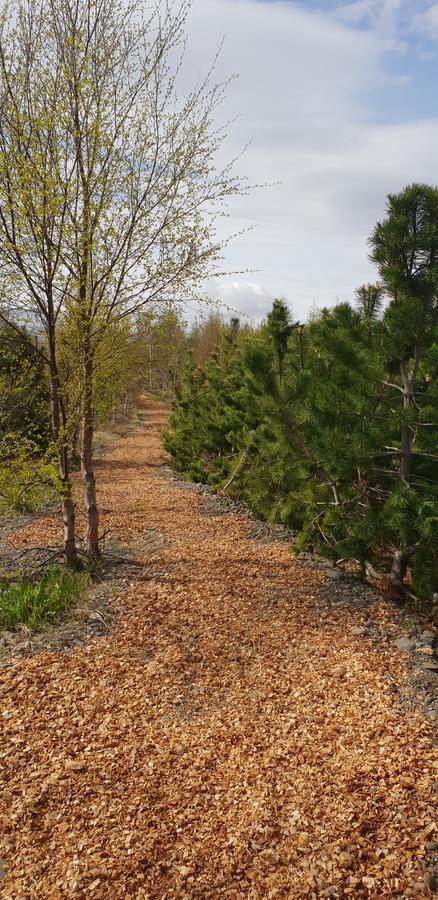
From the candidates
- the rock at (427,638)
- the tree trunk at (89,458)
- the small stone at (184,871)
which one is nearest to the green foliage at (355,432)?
the rock at (427,638)

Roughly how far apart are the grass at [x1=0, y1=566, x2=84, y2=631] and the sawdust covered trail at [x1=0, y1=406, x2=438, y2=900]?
0.54 meters

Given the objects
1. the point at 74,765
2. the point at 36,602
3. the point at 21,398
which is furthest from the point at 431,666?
the point at 21,398

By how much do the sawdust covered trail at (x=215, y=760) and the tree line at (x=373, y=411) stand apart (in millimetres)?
860

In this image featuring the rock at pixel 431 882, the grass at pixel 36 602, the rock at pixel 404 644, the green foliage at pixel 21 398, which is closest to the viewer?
Answer: the rock at pixel 431 882

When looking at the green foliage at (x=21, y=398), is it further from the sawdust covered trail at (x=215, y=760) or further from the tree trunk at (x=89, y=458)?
the sawdust covered trail at (x=215, y=760)

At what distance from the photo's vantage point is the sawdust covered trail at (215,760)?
8.25ft

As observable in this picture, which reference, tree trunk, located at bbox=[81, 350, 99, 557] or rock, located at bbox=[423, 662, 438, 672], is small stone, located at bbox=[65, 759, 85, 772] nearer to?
rock, located at bbox=[423, 662, 438, 672]

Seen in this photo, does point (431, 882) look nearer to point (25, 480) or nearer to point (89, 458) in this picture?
point (25, 480)

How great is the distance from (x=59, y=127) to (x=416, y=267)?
3.65m

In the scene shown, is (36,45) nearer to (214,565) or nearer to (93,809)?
(214,565)

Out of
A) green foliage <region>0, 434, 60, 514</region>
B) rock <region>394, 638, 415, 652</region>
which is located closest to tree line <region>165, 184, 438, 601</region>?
rock <region>394, 638, 415, 652</region>

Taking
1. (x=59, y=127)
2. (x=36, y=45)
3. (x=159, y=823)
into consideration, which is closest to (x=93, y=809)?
(x=159, y=823)

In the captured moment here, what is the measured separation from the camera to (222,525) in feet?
25.4

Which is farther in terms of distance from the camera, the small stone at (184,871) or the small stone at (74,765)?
the small stone at (74,765)
